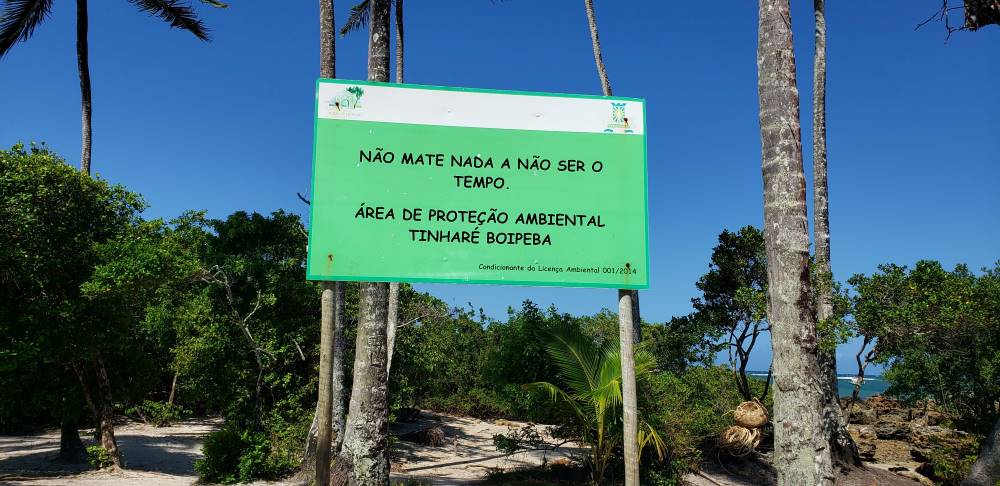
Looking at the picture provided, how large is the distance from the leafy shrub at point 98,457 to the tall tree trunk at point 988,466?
63.7 feet

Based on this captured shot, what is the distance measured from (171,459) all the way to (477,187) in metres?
15.6

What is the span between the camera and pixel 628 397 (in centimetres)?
465

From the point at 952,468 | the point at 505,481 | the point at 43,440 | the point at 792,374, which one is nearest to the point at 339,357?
the point at 505,481

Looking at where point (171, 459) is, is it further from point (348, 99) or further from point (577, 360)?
point (348, 99)

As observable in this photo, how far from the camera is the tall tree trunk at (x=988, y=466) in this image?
41.2 ft

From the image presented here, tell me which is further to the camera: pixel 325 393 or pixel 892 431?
pixel 892 431

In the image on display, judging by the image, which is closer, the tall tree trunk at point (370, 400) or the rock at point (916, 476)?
the tall tree trunk at point (370, 400)

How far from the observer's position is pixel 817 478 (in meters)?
5.60

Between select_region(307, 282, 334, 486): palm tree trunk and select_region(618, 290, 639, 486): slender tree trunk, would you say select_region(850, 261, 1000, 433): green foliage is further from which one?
select_region(307, 282, 334, 486): palm tree trunk

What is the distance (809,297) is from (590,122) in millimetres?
3017

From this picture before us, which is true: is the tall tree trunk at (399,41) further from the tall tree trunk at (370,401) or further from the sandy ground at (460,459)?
the sandy ground at (460,459)

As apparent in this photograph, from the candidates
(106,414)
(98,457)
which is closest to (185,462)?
(98,457)


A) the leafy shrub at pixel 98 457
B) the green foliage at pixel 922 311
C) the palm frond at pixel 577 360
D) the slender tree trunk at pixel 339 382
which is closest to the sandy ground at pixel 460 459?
the slender tree trunk at pixel 339 382

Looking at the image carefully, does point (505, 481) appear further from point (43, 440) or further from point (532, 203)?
point (43, 440)
